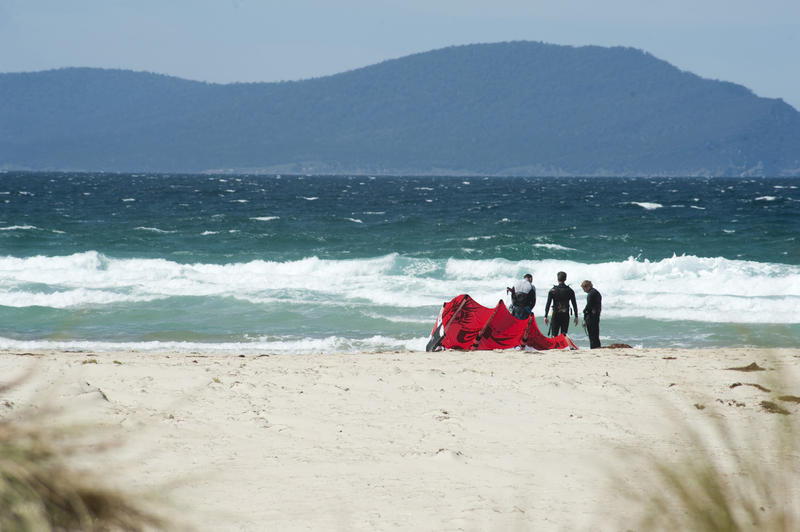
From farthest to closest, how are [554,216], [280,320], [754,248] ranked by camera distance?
[554,216] < [754,248] < [280,320]

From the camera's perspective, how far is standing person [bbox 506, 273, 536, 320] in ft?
46.2

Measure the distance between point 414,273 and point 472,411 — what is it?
18768mm

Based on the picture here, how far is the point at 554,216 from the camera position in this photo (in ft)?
173

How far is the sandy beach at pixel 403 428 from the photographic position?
529 centimetres

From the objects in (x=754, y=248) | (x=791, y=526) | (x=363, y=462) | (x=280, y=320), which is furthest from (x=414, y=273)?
(x=791, y=526)

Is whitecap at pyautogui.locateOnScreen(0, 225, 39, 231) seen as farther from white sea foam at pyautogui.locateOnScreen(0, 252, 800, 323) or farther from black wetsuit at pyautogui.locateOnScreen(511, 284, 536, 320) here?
black wetsuit at pyautogui.locateOnScreen(511, 284, 536, 320)

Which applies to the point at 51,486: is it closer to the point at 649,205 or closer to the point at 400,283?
the point at 400,283

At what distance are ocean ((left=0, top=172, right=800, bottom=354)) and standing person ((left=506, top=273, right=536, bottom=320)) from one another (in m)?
1.99

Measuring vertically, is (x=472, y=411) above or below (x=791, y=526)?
below

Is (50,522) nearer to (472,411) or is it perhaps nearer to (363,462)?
(363,462)

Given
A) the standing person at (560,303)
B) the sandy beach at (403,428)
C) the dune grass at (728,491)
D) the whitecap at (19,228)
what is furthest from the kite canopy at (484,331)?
the whitecap at (19,228)

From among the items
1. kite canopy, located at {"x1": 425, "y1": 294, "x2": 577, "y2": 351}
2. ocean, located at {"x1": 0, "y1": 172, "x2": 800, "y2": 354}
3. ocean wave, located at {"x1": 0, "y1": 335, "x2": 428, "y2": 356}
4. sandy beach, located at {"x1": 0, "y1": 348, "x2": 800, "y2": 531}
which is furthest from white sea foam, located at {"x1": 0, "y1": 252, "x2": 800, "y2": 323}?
sandy beach, located at {"x1": 0, "y1": 348, "x2": 800, "y2": 531}

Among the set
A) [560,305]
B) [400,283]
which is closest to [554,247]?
[400,283]

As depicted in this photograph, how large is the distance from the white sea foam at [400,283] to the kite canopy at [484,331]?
5.23m
